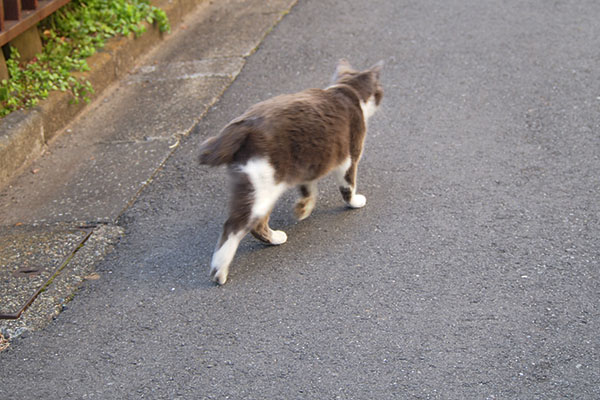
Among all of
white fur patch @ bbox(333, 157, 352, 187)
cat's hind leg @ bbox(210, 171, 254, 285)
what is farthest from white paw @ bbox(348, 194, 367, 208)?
cat's hind leg @ bbox(210, 171, 254, 285)

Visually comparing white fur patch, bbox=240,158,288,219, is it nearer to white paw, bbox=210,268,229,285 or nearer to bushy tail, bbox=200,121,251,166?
bushy tail, bbox=200,121,251,166

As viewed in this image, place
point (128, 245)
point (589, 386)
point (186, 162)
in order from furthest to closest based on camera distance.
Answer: point (186, 162) < point (128, 245) < point (589, 386)

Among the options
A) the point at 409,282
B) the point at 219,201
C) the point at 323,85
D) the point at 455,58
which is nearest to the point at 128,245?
the point at 219,201

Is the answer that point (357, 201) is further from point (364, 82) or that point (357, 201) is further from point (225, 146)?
point (225, 146)

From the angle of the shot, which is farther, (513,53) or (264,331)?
(513,53)

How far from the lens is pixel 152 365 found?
2973 millimetres

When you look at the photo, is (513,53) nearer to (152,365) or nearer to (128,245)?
(128,245)

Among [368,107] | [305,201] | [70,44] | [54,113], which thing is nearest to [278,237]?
[305,201]

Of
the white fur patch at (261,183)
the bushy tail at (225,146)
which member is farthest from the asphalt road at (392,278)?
the bushy tail at (225,146)

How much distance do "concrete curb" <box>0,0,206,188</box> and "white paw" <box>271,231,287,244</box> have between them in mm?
2032

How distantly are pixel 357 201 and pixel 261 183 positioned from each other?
34.6 inches

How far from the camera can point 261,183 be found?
10.9 ft

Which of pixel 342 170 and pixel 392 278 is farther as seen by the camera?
pixel 342 170

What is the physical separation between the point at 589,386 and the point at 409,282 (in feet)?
3.22
